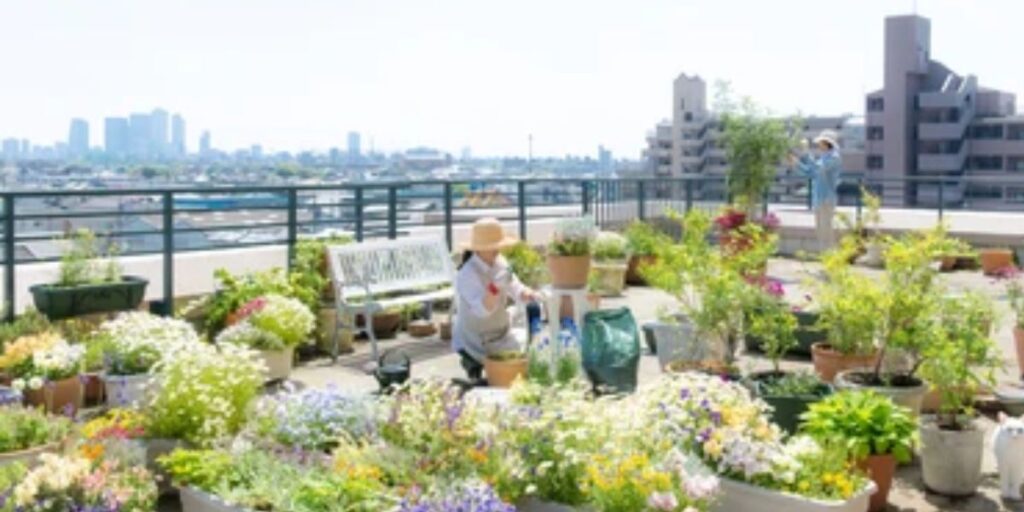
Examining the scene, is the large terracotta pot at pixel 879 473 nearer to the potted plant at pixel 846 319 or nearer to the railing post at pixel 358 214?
the potted plant at pixel 846 319

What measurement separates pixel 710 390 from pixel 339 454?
5.13 feet

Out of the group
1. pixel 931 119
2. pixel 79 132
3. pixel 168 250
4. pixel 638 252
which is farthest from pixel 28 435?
pixel 79 132

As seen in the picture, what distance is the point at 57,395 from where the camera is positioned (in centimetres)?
625

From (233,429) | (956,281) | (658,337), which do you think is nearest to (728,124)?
(956,281)

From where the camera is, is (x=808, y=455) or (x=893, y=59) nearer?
(x=808, y=455)

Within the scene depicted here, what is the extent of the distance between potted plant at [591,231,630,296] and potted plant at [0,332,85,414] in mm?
5924

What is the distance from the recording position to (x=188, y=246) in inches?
343

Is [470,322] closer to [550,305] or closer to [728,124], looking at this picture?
[550,305]

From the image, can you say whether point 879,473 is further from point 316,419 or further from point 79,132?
A: point 79,132

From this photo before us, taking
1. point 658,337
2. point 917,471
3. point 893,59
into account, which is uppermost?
point 893,59

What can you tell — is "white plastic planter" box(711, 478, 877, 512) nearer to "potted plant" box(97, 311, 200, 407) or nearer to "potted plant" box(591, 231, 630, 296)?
"potted plant" box(97, 311, 200, 407)

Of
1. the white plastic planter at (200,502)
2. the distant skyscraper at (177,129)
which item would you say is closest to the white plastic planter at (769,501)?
the white plastic planter at (200,502)

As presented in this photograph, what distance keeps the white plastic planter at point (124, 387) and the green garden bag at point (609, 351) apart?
8.30 feet

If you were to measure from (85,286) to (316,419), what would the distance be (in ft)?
11.2
